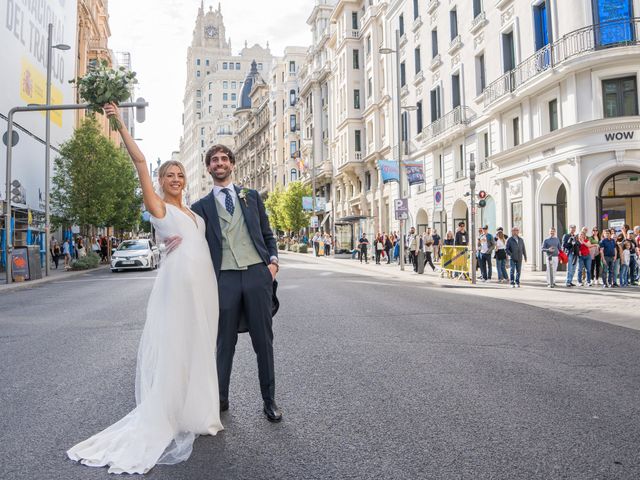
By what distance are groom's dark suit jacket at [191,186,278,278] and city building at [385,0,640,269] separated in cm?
1774

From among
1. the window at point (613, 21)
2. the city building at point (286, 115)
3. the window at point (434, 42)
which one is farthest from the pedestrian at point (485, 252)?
the city building at point (286, 115)

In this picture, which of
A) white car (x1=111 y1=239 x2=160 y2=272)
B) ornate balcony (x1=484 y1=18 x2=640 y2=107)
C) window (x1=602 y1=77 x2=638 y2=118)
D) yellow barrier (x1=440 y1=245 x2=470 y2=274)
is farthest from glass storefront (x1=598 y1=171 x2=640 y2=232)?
white car (x1=111 y1=239 x2=160 y2=272)

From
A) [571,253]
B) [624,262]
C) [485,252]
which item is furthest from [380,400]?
[485,252]

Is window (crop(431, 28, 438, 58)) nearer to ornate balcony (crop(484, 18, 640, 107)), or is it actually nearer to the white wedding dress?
ornate balcony (crop(484, 18, 640, 107))

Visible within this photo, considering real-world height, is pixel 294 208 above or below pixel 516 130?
below

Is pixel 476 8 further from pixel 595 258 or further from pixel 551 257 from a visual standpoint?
pixel 551 257

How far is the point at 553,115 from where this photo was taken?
21844mm

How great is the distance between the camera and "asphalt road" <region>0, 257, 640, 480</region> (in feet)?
11.1


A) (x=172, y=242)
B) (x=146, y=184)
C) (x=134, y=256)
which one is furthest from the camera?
(x=134, y=256)

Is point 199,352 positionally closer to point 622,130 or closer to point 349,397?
point 349,397

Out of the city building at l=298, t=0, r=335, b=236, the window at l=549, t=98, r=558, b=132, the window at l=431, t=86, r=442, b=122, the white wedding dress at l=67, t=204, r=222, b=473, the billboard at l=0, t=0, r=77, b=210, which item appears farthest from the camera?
the city building at l=298, t=0, r=335, b=236

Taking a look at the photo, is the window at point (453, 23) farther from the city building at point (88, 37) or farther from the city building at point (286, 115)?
the city building at point (286, 115)

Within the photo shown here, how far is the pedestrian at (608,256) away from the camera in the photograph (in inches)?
640

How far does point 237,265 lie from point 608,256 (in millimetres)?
15195
